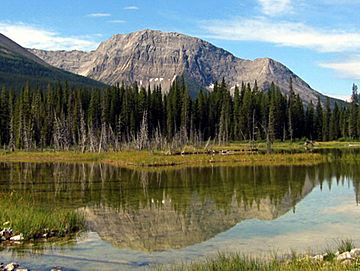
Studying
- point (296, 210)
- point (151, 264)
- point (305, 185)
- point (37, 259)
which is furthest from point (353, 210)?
point (37, 259)

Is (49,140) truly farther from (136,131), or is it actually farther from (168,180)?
(168,180)

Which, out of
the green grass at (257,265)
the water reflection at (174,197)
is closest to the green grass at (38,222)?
the water reflection at (174,197)

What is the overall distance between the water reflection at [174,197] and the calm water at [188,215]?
0.05 metres

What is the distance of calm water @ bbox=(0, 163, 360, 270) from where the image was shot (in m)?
21.4

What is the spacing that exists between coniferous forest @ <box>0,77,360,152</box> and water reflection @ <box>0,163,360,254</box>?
59.8 m

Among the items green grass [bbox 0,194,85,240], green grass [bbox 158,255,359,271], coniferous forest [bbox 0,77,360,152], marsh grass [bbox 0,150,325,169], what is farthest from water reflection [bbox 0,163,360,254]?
coniferous forest [bbox 0,77,360,152]

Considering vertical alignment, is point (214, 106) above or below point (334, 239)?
above

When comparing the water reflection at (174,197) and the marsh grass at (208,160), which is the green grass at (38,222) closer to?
the water reflection at (174,197)

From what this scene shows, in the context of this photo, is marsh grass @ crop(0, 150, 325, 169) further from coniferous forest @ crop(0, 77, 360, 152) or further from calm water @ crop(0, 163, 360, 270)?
coniferous forest @ crop(0, 77, 360, 152)

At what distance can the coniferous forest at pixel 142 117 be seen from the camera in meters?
124

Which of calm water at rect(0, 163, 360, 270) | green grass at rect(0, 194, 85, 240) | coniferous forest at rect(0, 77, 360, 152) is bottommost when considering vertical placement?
calm water at rect(0, 163, 360, 270)

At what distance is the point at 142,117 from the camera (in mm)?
130375

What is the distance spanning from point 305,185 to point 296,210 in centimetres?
1438

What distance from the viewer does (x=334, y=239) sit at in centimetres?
2348
